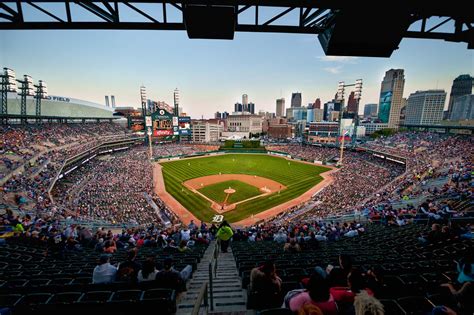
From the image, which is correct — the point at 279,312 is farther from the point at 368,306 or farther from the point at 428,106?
the point at 428,106

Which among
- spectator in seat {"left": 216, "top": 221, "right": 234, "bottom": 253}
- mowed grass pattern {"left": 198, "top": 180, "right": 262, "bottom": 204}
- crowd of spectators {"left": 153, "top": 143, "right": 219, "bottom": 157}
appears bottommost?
mowed grass pattern {"left": 198, "top": 180, "right": 262, "bottom": 204}

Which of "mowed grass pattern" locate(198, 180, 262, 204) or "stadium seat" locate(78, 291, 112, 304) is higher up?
"stadium seat" locate(78, 291, 112, 304)

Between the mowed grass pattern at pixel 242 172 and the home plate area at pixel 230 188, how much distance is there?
3.56 ft

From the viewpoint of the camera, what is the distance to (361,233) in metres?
11.3

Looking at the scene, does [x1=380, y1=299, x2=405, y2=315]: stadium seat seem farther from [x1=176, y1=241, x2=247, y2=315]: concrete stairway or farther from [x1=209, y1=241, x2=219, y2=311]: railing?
[x1=209, y1=241, x2=219, y2=311]: railing

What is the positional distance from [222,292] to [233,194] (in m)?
25.8

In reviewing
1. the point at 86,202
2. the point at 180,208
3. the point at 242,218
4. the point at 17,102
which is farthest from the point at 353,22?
the point at 17,102

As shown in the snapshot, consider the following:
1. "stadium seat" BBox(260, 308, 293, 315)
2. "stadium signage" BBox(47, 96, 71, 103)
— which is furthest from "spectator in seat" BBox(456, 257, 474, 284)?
"stadium signage" BBox(47, 96, 71, 103)

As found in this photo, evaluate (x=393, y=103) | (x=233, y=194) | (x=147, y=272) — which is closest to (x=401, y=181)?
(x=233, y=194)

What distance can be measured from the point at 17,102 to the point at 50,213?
56968 mm

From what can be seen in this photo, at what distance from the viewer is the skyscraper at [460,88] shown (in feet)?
490

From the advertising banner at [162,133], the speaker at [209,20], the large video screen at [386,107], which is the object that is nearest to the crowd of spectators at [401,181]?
the speaker at [209,20]

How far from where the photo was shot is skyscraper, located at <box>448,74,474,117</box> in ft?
490

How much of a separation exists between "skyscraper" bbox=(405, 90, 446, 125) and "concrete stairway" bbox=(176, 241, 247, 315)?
198132 millimetres
